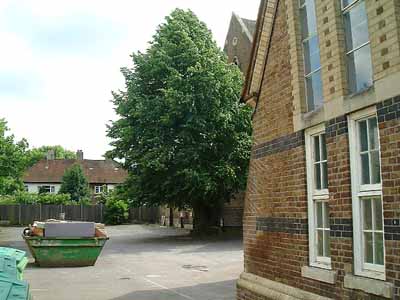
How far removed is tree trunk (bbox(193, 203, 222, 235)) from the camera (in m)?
31.3

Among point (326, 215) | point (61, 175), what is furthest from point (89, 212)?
point (326, 215)

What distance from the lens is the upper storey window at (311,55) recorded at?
744 cm

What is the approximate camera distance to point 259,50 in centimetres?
944

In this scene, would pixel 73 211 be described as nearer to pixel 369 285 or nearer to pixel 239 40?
pixel 239 40

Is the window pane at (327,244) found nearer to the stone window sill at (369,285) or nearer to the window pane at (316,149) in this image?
the stone window sill at (369,285)

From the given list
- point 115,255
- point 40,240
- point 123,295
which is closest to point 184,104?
point 115,255

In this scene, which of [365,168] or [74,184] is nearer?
[365,168]

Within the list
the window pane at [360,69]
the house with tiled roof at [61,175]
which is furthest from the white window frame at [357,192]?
the house with tiled roof at [61,175]

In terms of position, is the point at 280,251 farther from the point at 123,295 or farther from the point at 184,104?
the point at 184,104

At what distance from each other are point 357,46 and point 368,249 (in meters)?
2.41

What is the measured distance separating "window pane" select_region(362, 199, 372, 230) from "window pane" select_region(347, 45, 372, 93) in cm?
133

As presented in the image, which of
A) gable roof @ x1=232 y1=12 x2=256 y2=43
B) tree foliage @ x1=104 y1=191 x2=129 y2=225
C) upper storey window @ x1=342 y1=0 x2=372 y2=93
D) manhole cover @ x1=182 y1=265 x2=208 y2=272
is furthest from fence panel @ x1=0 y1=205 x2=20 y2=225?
upper storey window @ x1=342 y1=0 x2=372 y2=93

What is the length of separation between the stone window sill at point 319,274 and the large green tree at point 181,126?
64.3 feet

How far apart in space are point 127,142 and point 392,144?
24198 mm
